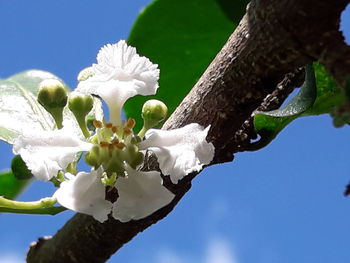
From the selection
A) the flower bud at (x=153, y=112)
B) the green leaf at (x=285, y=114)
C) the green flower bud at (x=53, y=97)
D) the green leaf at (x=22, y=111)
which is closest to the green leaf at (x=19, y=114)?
the green leaf at (x=22, y=111)

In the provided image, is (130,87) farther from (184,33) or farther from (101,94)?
(184,33)

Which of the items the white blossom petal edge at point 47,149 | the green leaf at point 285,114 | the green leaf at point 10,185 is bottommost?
the green leaf at point 10,185

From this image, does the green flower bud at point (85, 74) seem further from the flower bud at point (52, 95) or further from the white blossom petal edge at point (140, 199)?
the white blossom petal edge at point (140, 199)

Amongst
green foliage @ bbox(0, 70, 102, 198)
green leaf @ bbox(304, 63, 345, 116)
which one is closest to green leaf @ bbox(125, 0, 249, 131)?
green foliage @ bbox(0, 70, 102, 198)

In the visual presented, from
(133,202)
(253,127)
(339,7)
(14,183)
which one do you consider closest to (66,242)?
(133,202)

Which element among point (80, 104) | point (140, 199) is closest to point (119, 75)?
point (80, 104)

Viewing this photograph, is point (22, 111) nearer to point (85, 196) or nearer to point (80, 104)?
point (80, 104)
